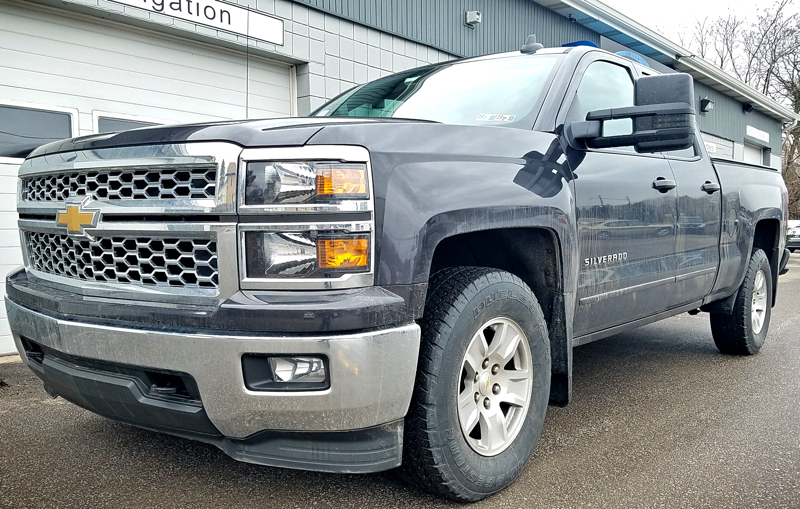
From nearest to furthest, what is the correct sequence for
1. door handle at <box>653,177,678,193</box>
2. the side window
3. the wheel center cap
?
the wheel center cap < the side window < door handle at <box>653,177,678,193</box>

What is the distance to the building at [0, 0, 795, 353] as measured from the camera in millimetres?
5375

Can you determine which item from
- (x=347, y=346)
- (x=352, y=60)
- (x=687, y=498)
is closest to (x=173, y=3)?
(x=352, y=60)

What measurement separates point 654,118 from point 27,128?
16.0ft

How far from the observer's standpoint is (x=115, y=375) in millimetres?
2244

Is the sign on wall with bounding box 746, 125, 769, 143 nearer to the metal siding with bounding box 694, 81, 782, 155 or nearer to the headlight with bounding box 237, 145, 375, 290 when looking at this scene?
the metal siding with bounding box 694, 81, 782, 155

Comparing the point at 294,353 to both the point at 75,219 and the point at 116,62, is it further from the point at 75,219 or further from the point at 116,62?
the point at 116,62

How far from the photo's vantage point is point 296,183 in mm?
2023

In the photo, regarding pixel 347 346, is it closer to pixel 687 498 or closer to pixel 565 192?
pixel 565 192

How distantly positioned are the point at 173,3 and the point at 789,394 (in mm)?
5838

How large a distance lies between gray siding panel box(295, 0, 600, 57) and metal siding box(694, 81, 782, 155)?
6924 mm

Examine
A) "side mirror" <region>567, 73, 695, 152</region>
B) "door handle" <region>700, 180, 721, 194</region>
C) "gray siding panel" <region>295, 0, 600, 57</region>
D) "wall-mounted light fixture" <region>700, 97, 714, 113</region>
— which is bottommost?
"door handle" <region>700, 180, 721, 194</region>

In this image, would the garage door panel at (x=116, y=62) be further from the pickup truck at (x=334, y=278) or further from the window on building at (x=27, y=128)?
the pickup truck at (x=334, y=278)

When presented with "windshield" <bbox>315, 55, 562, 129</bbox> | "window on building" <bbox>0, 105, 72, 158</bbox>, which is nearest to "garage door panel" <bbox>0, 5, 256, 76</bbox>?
"window on building" <bbox>0, 105, 72, 158</bbox>

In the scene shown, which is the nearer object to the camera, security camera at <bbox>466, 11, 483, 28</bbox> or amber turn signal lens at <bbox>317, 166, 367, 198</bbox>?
amber turn signal lens at <bbox>317, 166, 367, 198</bbox>
